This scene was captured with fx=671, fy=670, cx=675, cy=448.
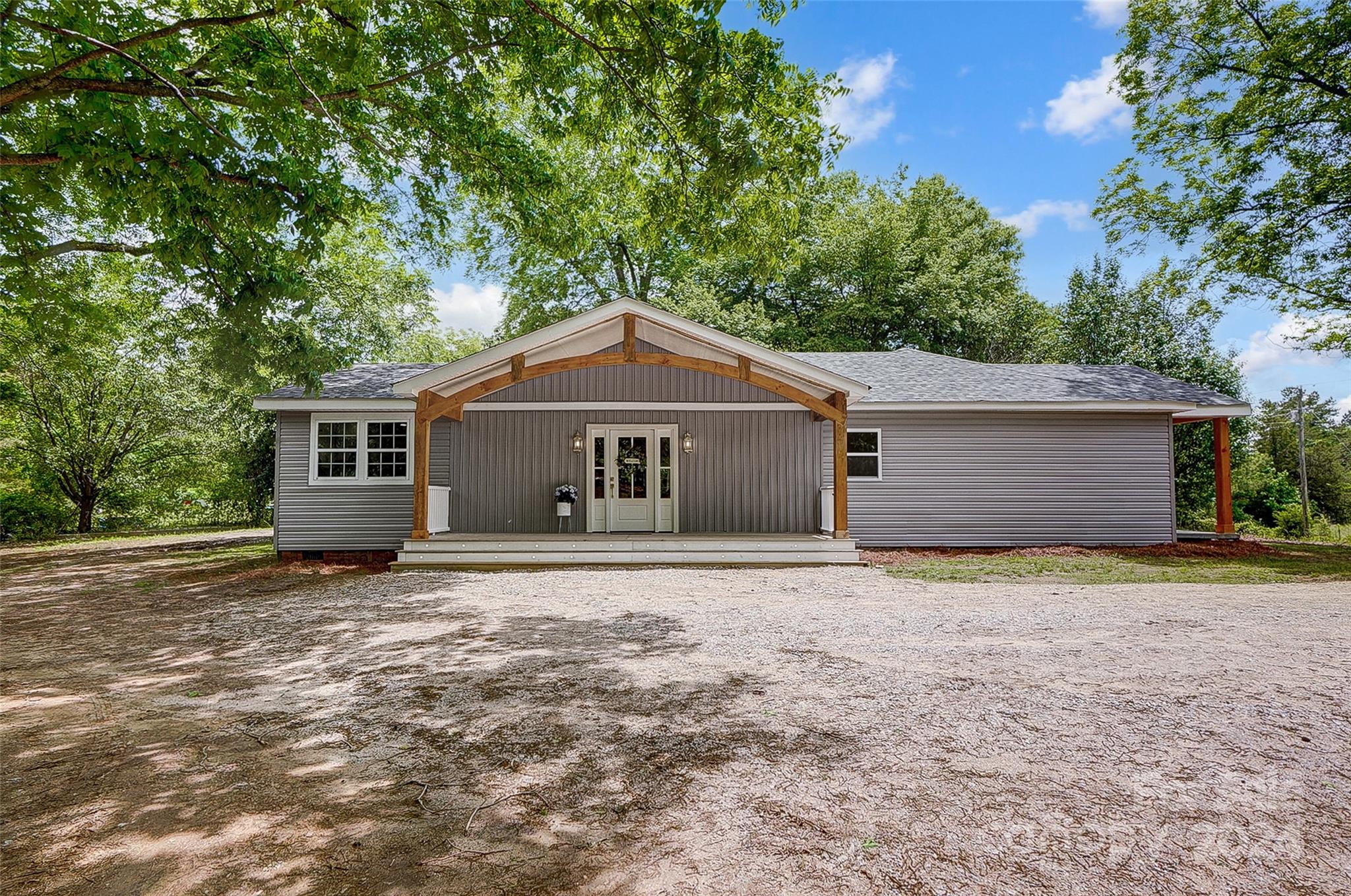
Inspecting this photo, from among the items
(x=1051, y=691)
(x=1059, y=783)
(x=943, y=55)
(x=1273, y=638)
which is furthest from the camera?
(x=943, y=55)

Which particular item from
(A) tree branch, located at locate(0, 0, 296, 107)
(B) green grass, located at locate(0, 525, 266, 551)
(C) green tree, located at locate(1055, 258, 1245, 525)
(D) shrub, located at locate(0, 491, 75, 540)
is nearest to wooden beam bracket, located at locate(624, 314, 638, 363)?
(A) tree branch, located at locate(0, 0, 296, 107)

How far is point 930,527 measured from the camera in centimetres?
1158

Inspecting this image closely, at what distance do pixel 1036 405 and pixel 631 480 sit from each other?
272 inches

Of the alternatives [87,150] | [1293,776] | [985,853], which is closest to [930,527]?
[1293,776]

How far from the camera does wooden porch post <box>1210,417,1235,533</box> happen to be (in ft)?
39.8

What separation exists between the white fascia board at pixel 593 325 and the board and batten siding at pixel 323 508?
2654 millimetres

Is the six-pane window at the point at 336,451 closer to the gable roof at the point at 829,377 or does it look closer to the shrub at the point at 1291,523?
the gable roof at the point at 829,377

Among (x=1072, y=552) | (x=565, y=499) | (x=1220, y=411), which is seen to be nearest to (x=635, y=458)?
(x=565, y=499)

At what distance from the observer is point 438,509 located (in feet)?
35.3

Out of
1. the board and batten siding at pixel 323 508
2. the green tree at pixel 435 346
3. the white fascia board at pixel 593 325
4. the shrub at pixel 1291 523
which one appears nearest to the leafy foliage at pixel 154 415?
the green tree at pixel 435 346

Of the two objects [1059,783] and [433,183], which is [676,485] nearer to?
[433,183]

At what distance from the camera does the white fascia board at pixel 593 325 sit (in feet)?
29.7

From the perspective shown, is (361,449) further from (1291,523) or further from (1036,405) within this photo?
(1291,523)

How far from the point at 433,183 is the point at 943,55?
840cm
